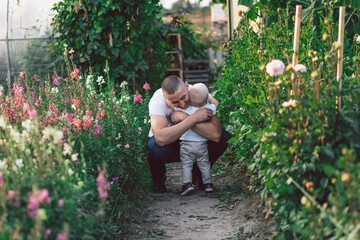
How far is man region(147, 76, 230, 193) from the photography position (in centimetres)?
416

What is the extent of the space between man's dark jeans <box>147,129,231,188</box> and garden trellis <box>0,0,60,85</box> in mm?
5010

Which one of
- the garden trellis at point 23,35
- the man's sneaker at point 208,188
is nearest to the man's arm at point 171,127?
the man's sneaker at point 208,188

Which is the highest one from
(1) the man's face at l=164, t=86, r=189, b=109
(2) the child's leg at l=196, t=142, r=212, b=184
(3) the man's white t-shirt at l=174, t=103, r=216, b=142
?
(1) the man's face at l=164, t=86, r=189, b=109

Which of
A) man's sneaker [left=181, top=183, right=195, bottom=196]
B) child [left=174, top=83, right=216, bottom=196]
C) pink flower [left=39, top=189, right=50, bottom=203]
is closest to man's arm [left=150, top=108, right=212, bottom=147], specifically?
child [left=174, top=83, right=216, bottom=196]

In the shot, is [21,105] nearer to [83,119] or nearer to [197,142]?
[83,119]

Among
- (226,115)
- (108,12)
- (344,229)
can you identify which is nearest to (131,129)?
(226,115)

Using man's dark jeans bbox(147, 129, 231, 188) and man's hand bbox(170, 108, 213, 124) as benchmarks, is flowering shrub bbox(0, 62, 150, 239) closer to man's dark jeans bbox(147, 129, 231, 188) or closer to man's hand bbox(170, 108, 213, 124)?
man's dark jeans bbox(147, 129, 231, 188)

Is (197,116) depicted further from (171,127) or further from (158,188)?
(158,188)

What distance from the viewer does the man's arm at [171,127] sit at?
13.7ft

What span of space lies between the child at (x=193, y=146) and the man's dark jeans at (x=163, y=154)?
0.48 feet

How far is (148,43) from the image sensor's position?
7.69m

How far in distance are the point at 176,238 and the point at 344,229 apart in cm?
170

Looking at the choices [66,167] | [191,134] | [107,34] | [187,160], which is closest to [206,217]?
[187,160]

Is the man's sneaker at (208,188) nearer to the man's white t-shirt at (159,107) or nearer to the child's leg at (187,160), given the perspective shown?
the child's leg at (187,160)
